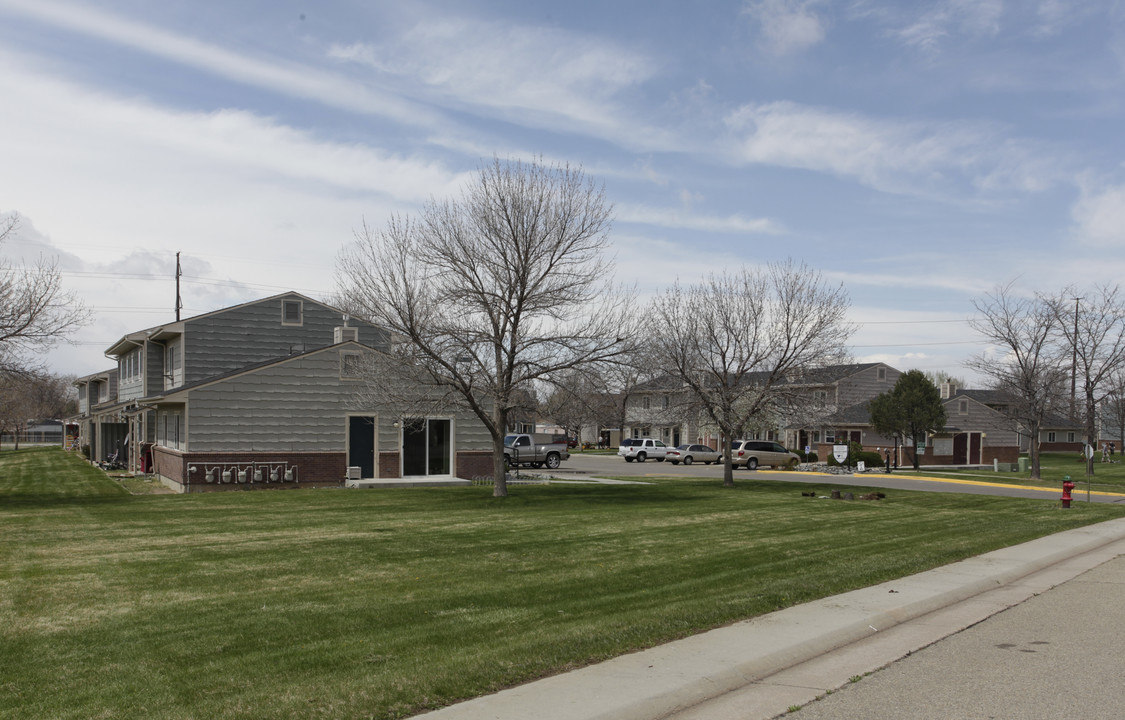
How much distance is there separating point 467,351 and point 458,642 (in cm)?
1424

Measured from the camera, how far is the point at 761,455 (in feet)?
165

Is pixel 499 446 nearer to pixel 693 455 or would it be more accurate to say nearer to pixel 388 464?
pixel 388 464

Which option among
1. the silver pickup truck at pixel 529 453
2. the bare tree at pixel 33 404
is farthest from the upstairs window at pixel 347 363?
the silver pickup truck at pixel 529 453

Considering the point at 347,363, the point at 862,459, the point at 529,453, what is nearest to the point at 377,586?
the point at 347,363

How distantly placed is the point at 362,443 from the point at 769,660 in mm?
22039

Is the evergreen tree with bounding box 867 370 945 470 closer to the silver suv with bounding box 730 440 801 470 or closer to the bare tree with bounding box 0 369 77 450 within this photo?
the silver suv with bounding box 730 440 801 470

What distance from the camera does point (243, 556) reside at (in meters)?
12.9

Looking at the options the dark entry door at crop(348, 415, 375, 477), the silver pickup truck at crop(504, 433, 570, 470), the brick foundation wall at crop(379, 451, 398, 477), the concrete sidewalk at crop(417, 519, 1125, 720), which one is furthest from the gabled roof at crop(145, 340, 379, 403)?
the concrete sidewalk at crop(417, 519, 1125, 720)

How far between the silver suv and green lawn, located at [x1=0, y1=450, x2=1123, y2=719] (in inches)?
1062

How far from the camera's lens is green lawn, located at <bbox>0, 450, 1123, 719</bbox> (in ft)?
21.7

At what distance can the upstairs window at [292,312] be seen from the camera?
32406 mm

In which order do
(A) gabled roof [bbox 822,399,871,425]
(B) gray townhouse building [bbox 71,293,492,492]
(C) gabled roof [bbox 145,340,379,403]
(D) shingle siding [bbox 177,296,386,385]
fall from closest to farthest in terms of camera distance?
(C) gabled roof [bbox 145,340,379,403] → (B) gray townhouse building [bbox 71,293,492,492] → (D) shingle siding [bbox 177,296,386,385] → (A) gabled roof [bbox 822,399,871,425]

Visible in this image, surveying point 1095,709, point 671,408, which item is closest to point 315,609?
point 1095,709

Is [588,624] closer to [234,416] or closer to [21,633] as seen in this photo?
[21,633]
